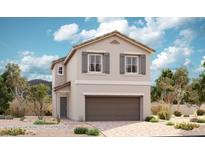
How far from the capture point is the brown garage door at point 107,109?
17031 millimetres

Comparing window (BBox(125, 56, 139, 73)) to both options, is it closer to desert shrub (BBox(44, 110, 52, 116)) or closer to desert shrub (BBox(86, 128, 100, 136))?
desert shrub (BBox(44, 110, 52, 116))

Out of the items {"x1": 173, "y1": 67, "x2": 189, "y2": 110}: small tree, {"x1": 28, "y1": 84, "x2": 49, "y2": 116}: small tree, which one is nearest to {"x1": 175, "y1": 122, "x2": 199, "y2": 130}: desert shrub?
{"x1": 173, "y1": 67, "x2": 189, "y2": 110}: small tree

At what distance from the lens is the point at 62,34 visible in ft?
48.5

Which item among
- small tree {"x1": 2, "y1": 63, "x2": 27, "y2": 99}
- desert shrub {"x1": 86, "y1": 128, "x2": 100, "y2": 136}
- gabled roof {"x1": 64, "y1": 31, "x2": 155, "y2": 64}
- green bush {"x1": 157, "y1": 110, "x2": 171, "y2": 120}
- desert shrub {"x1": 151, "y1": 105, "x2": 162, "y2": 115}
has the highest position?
gabled roof {"x1": 64, "y1": 31, "x2": 155, "y2": 64}

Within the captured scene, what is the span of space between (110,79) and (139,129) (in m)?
3.19

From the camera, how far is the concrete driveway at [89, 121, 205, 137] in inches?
561

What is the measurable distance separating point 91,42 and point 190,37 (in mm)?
4413

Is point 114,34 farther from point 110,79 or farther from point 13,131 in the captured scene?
point 13,131

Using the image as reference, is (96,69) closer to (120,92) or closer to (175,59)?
(120,92)

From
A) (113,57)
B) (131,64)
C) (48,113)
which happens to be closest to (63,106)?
(48,113)

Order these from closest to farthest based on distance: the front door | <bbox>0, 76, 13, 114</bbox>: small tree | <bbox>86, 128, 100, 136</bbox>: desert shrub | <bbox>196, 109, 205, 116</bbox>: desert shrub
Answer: <bbox>86, 128, 100, 136</bbox>: desert shrub, <bbox>196, 109, 205, 116</bbox>: desert shrub, <bbox>0, 76, 13, 114</bbox>: small tree, the front door

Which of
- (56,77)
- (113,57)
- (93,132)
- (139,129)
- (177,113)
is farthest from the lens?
(56,77)

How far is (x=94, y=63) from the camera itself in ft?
57.6
